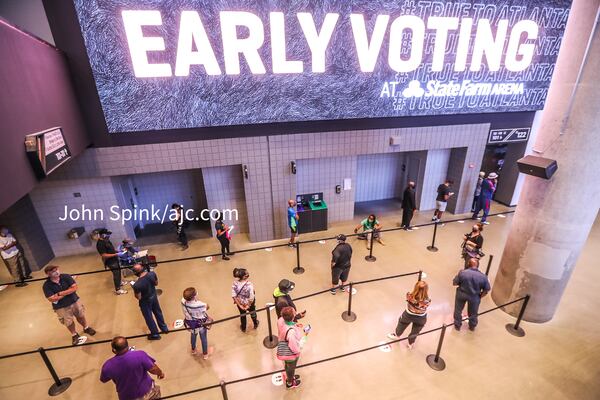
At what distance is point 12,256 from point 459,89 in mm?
12081

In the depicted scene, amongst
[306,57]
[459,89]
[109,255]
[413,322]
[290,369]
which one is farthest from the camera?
[459,89]

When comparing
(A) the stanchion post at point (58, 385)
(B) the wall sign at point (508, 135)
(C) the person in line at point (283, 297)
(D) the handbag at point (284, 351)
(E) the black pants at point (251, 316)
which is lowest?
(A) the stanchion post at point (58, 385)

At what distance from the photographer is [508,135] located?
32.3ft

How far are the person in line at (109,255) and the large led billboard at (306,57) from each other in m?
2.52

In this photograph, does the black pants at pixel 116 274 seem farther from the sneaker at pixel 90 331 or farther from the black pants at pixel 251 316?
the black pants at pixel 251 316

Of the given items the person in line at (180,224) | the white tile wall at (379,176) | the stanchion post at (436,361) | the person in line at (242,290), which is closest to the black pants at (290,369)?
the person in line at (242,290)

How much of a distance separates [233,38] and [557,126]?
6.41 meters

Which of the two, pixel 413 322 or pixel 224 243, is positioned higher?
pixel 413 322

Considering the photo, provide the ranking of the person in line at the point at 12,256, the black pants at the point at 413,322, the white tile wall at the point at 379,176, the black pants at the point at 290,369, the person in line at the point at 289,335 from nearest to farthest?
the person in line at the point at 289,335 → the black pants at the point at 290,369 → the black pants at the point at 413,322 → the person in line at the point at 12,256 → the white tile wall at the point at 379,176

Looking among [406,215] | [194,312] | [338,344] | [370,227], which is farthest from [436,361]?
[406,215]

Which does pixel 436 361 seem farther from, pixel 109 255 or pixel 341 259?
pixel 109 255

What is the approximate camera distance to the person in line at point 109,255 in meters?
6.44

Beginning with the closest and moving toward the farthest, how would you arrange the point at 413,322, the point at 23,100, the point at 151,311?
the point at 23,100
the point at 413,322
the point at 151,311

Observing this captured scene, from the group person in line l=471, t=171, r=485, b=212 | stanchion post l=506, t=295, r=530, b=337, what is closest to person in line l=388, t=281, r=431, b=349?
stanchion post l=506, t=295, r=530, b=337
